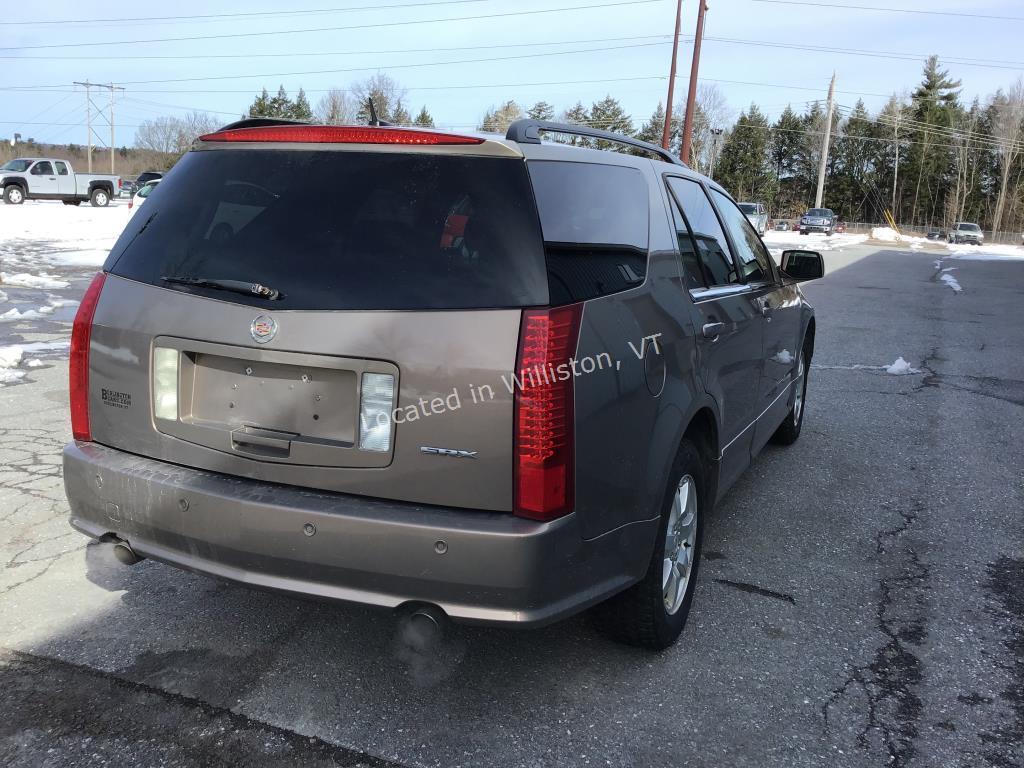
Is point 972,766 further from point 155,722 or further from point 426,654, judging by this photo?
point 155,722

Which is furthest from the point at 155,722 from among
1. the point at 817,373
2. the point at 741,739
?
the point at 817,373

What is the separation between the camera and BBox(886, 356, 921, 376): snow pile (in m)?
8.77

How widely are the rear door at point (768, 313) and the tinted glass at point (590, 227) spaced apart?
1367mm

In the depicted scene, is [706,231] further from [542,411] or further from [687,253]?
[542,411]

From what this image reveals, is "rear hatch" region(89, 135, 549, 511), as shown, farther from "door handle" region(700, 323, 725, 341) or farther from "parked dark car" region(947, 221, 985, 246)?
"parked dark car" region(947, 221, 985, 246)

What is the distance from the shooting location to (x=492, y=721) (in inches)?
106

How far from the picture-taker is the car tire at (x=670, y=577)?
2934 millimetres

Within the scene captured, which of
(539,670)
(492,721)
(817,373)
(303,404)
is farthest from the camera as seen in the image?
(817,373)

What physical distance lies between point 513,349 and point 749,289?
87.4 inches

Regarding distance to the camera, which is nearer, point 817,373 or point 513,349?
point 513,349

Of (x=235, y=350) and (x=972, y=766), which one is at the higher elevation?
(x=235, y=350)

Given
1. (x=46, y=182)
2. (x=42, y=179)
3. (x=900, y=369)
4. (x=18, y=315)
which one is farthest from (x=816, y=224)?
(x=18, y=315)

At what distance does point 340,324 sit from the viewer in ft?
7.98

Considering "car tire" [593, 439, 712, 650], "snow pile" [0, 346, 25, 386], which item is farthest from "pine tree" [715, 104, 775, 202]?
"car tire" [593, 439, 712, 650]
